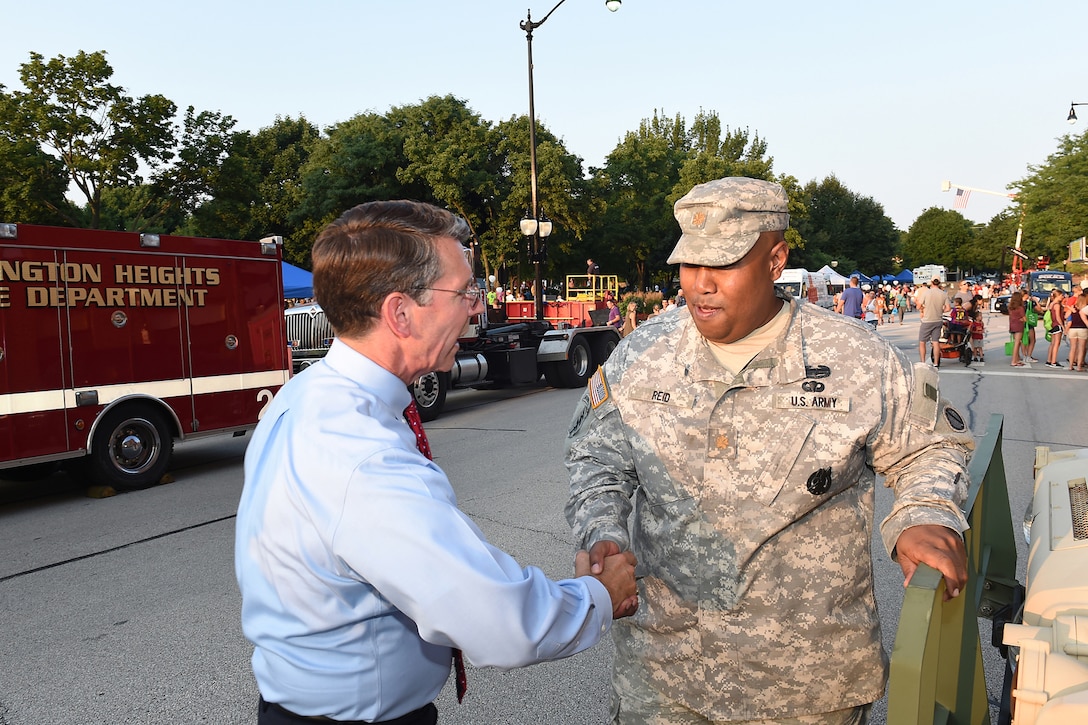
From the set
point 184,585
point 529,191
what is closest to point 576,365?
point 184,585

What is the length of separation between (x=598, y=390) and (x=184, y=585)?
3.93 metres

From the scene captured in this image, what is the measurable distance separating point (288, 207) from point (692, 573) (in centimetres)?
4681

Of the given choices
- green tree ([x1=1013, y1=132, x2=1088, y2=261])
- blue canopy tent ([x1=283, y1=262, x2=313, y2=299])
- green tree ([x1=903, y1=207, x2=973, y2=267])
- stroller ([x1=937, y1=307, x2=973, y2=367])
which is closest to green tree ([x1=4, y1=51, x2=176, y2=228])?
blue canopy tent ([x1=283, y1=262, x2=313, y2=299])

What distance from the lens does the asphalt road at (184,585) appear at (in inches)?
145

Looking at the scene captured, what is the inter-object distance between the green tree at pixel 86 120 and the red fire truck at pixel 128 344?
58.4ft

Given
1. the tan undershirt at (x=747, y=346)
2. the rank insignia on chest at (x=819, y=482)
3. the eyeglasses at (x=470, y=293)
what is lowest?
the rank insignia on chest at (x=819, y=482)

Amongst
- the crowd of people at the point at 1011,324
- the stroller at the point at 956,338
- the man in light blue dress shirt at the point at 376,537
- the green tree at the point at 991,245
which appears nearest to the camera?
the man in light blue dress shirt at the point at 376,537

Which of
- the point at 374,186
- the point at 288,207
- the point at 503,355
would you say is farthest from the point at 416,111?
the point at 503,355

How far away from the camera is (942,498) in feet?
6.33

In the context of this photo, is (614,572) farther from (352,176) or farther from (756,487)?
(352,176)

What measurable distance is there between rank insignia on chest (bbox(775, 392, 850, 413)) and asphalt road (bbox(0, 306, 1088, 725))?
1.94 m

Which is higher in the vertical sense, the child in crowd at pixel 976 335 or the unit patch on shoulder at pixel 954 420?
the unit patch on shoulder at pixel 954 420

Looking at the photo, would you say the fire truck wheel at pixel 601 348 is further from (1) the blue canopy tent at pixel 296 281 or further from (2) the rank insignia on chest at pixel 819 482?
(2) the rank insignia on chest at pixel 819 482

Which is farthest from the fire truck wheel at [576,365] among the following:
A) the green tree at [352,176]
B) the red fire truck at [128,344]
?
the green tree at [352,176]
